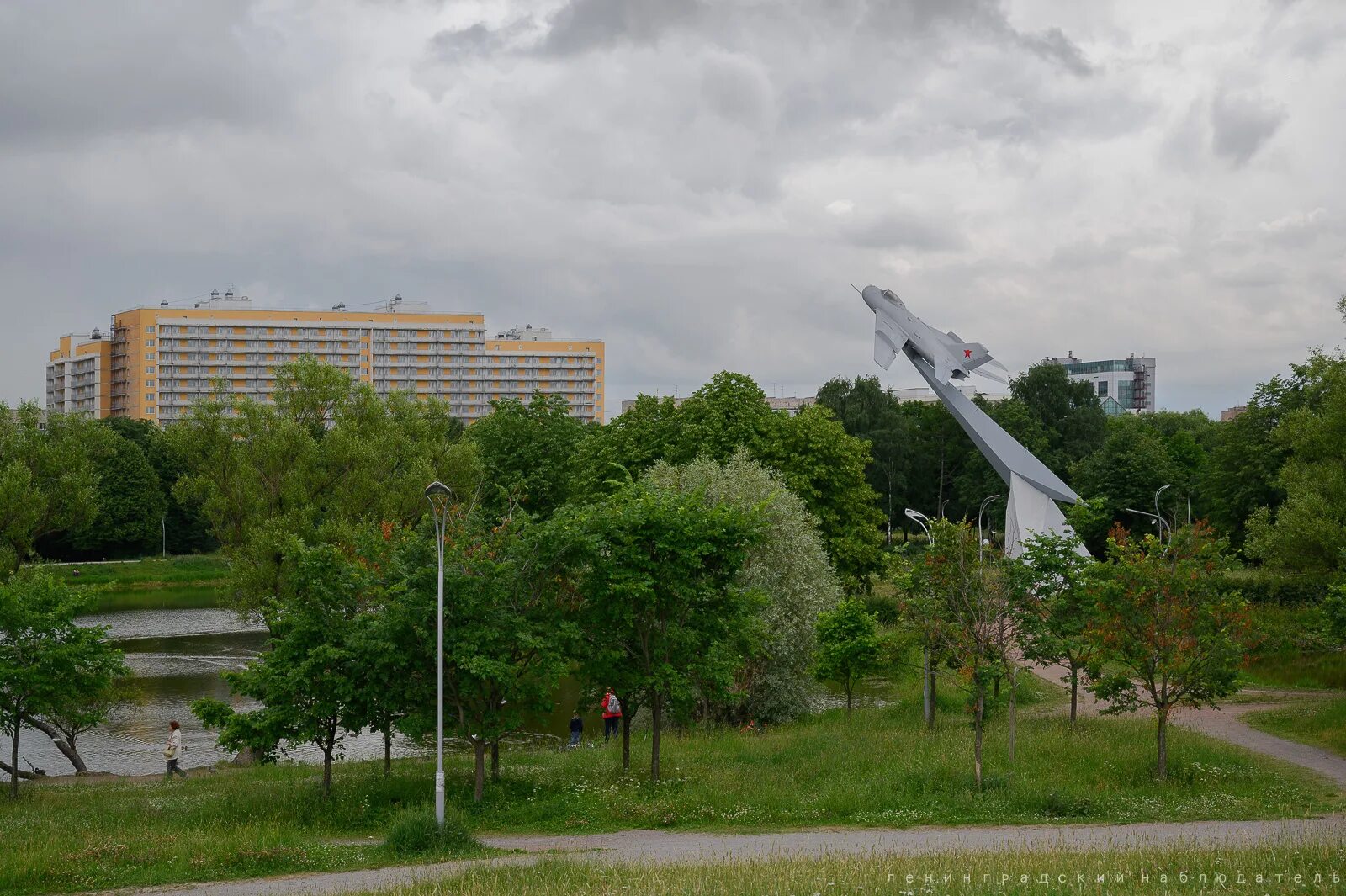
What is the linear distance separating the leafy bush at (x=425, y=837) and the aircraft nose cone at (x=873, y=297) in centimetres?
3217

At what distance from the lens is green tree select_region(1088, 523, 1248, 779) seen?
22.0 metres

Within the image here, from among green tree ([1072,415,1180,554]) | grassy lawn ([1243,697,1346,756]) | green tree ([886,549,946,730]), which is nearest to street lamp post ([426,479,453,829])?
green tree ([886,549,946,730])

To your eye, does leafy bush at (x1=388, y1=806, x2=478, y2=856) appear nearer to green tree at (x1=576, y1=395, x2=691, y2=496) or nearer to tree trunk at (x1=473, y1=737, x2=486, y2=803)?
tree trunk at (x1=473, y1=737, x2=486, y2=803)

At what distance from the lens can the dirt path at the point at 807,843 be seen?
15.6 m

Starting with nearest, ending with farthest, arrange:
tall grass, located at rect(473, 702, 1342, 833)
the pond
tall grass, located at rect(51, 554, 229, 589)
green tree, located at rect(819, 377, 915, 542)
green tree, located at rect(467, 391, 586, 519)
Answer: tall grass, located at rect(473, 702, 1342, 833) → the pond → green tree, located at rect(467, 391, 586, 519) → tall grass, located at rect(51, 554, 229, 589) → green tree, located at rect(819, 377, 915, 542)

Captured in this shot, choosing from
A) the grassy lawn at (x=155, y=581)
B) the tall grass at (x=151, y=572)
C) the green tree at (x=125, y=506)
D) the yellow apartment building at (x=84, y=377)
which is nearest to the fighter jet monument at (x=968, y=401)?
the grassy lawn at (x=155, y=581)

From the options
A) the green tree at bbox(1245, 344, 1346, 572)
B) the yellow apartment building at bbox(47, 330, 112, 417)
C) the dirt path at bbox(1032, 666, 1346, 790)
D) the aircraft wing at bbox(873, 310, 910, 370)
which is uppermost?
the yellow apartment building at bbox(47, 330, 112, 417)

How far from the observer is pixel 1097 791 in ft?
67.3

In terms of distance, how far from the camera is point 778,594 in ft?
107

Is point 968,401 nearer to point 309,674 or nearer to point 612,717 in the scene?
point 612,717

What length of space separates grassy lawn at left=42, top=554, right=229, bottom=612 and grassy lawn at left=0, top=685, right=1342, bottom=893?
44.2m

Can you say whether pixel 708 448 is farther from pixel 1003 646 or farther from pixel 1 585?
pixel 1 585

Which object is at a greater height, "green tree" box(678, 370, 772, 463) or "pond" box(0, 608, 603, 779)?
"green tree" box(678, 370, 772, 463)

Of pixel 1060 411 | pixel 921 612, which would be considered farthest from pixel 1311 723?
pixel 1060 411
